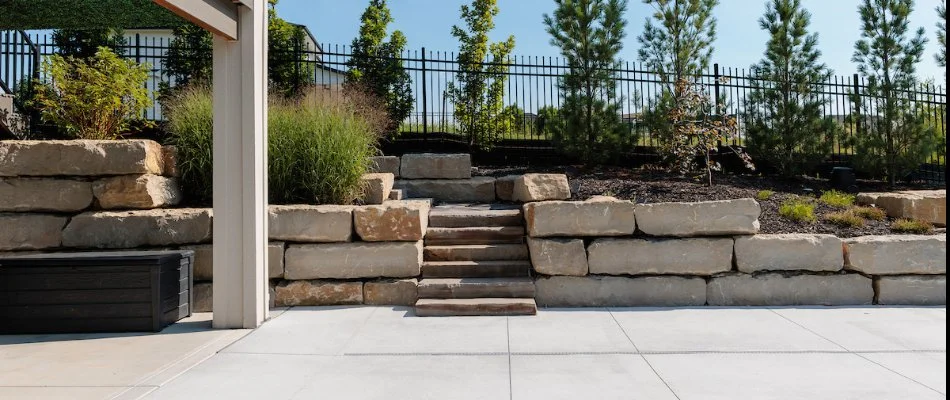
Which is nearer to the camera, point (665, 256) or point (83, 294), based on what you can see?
point (83, 294)

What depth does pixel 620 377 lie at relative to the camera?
12.1ft

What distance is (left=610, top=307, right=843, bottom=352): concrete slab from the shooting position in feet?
14.4

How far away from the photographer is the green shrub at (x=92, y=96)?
6570 millimetres

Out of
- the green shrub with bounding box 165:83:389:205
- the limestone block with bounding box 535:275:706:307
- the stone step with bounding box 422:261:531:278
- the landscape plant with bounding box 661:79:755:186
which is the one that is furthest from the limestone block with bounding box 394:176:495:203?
the landscape plant with bounding box 661:79:755:186

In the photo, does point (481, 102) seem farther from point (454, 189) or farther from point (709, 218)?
point (709, 218)

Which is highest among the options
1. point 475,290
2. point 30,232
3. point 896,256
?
point 30,232

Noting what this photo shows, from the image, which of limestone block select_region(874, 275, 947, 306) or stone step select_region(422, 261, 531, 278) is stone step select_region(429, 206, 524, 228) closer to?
stone step select_region(422, 261, 531, 278)

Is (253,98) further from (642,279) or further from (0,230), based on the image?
(642,279)

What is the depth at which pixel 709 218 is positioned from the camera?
19.2 ft

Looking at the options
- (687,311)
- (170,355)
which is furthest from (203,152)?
(687,311)

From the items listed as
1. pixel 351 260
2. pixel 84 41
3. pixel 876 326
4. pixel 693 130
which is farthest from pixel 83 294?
pixel 84 41

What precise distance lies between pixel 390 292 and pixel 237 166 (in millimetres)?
1904

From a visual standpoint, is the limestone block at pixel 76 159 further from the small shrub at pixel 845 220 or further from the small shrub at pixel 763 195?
the small shrub at pixel 845 220

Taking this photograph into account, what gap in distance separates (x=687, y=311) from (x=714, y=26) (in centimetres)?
527
